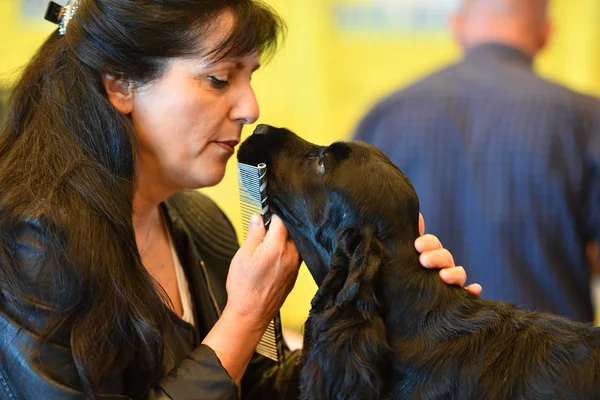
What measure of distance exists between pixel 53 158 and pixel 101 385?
0.42m

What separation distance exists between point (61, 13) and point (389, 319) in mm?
897

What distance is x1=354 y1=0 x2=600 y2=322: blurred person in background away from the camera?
238cm

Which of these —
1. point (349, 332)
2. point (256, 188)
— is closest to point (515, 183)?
point (256, 188)

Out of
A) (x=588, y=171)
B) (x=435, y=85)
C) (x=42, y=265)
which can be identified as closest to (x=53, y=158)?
(x=42, y=265)

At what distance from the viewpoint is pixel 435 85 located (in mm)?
2555

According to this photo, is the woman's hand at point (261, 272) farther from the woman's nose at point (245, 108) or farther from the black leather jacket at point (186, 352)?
the woman's nose at point (245, 108)

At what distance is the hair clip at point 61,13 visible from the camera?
5.14ft

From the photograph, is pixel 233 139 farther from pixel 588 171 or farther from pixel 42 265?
pixel 588 171

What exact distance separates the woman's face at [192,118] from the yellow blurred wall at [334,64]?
2.51 m

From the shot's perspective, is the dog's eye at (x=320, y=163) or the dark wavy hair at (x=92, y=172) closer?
the dark wavy hair at (x=92, y=172)

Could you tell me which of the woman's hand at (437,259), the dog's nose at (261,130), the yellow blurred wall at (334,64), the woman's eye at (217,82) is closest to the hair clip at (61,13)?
the woman's eye at (217,82)

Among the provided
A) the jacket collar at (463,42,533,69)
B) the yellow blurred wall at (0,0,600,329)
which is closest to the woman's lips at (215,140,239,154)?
the jacket collar at (463,42,533,69)

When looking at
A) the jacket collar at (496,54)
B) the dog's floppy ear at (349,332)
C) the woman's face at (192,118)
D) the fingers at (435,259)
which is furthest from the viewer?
the jacket collar at (496,54)

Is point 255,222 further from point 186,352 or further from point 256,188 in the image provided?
point 186,352
